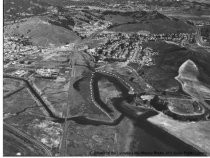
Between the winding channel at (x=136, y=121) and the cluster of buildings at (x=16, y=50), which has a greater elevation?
the cluster of buildings at (x=16, y=50)

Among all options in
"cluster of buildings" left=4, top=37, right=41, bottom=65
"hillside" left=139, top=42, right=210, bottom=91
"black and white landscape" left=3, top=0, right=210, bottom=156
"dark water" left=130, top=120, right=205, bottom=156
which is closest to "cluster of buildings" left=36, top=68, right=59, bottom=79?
"black and white landscape" left=3, top=0, right=210, bottom=156

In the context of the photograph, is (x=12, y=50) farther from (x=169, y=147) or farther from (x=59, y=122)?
(x=169, y=147)

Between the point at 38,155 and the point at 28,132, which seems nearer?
the point at 38,155

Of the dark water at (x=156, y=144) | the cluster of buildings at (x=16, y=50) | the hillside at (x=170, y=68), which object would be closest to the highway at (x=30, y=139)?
the dark water at (x=156, y=144)

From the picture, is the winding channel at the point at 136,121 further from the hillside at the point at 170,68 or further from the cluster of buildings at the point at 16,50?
the cluster of buildings at the point at 16,50

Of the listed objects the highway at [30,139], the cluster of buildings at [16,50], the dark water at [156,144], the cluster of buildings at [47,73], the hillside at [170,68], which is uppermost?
the hillside at [170,68]

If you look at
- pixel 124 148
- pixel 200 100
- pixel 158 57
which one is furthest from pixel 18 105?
pixel 158 57

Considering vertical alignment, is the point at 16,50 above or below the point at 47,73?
above

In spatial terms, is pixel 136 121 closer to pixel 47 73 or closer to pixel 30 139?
pixel 30 139

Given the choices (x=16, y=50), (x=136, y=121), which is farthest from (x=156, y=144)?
(x=16, y=50)

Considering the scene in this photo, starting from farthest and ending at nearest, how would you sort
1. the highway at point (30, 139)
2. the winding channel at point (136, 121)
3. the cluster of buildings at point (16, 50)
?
1. the cluster of buildings at point (16, 50)
2. the winding channel at point (136, 121)
3. the highway at point (30, 139)

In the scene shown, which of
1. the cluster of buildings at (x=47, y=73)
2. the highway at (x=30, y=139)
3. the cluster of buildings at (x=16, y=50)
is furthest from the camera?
the cluster of buildings at (x=16, y=50)
